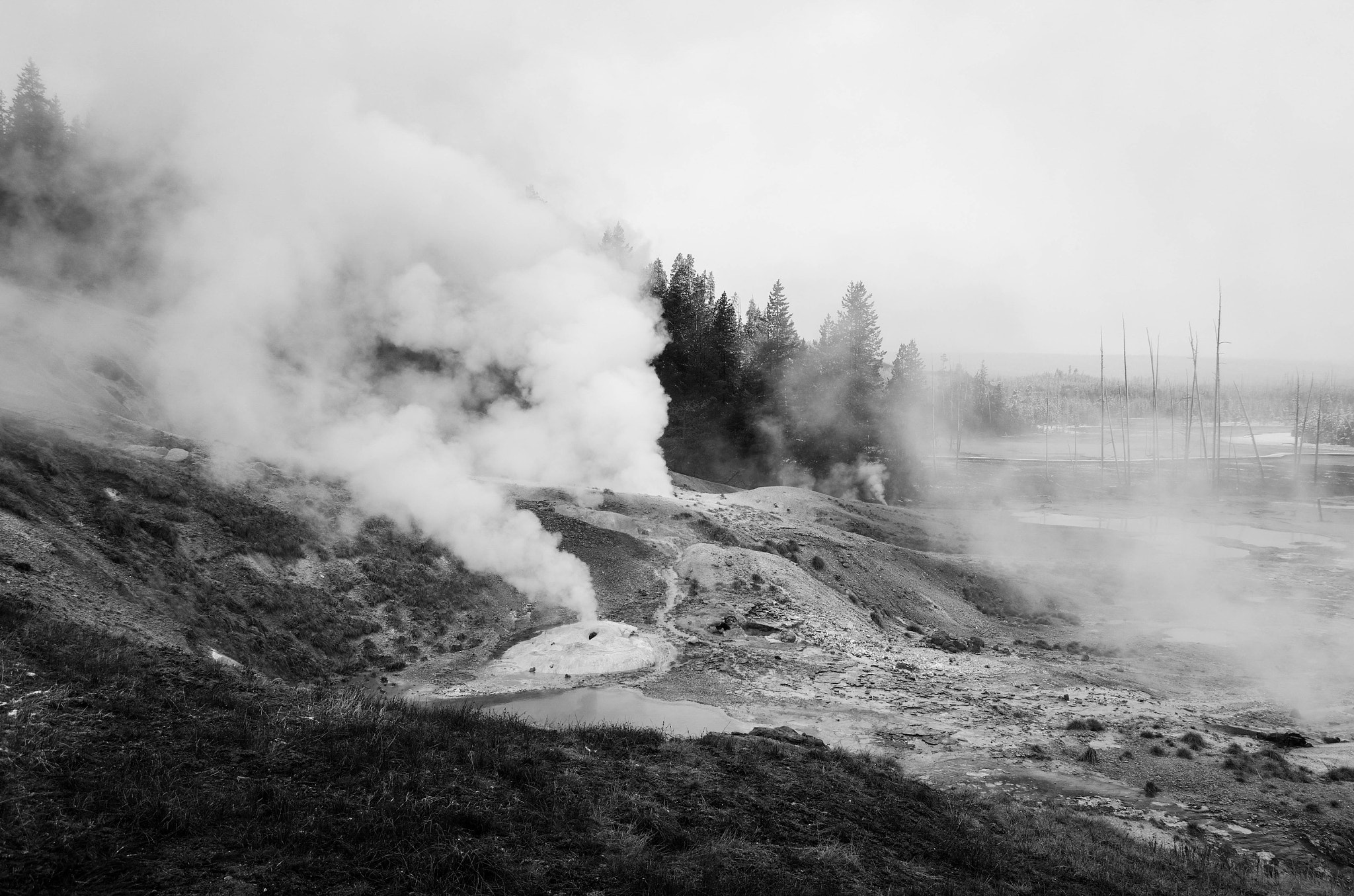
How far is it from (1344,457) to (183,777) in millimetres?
114859

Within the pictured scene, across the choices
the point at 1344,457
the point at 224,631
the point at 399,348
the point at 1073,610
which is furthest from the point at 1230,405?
the point at 224,631

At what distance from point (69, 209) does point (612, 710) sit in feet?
143

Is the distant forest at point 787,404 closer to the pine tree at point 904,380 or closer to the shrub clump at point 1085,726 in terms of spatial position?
the pine tree at point 904,380

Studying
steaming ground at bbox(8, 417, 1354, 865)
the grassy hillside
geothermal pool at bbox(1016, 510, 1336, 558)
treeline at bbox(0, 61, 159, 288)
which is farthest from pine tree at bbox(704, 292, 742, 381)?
the grassy hillside

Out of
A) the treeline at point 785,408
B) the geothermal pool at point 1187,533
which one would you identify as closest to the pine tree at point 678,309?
the treeline at point 785,408

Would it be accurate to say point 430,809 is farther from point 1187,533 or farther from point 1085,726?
point 1187,533

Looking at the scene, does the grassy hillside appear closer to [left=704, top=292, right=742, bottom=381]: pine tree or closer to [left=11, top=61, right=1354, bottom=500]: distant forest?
[left=11, top=61, right=1354, bottom=500]: distant forest

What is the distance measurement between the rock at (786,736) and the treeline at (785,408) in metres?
42.4

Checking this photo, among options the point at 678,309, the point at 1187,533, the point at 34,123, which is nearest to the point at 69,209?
the point at 34,123

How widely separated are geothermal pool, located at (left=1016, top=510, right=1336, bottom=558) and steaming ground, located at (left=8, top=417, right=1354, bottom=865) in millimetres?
12638

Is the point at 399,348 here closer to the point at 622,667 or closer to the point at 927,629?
the point at 622,667

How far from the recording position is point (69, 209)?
129 ft

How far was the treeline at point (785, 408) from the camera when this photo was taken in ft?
189

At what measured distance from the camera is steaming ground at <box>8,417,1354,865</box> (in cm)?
1330
